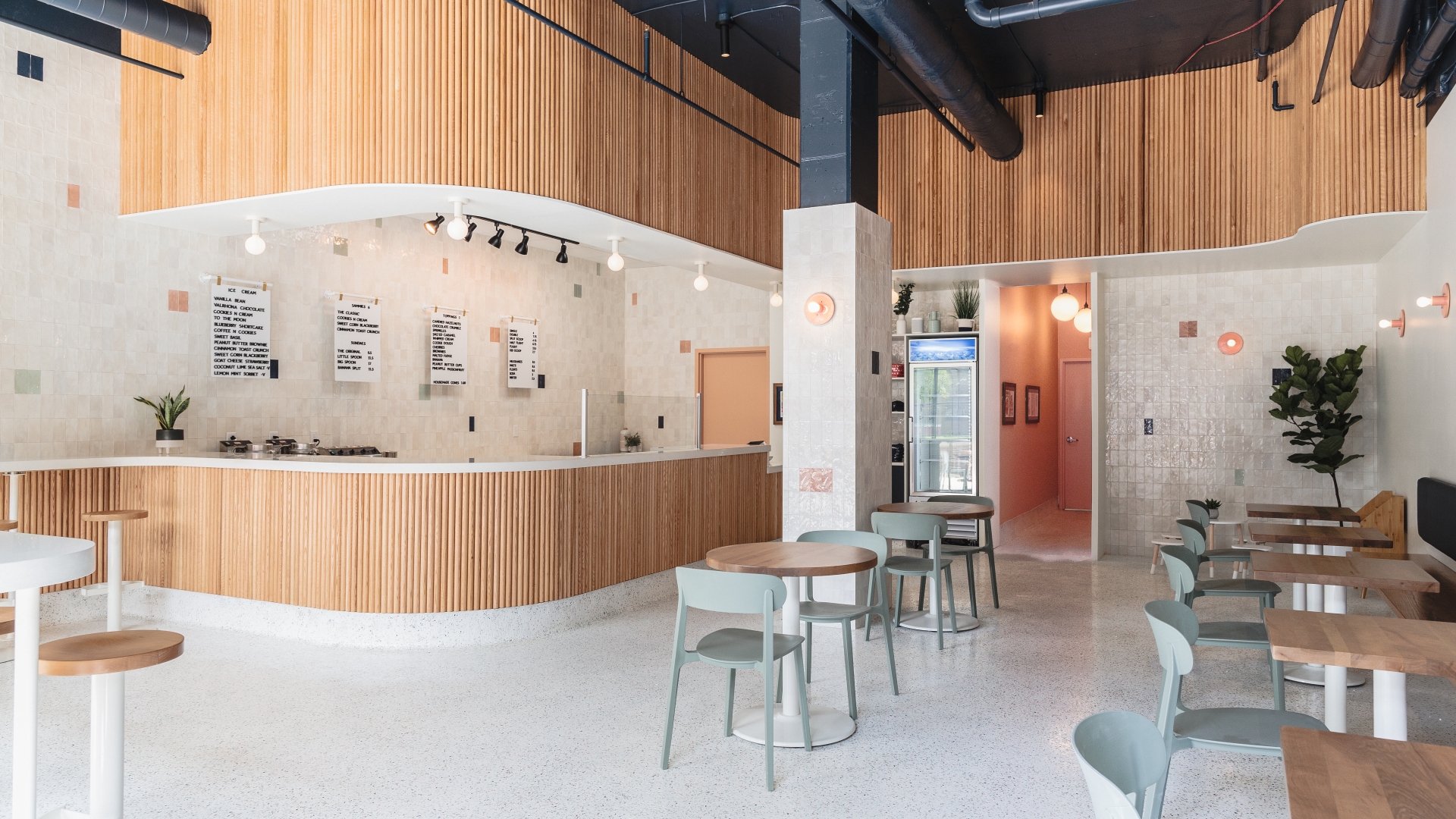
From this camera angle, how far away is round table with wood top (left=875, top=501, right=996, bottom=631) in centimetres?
582

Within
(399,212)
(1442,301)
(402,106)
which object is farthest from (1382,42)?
(399,212)

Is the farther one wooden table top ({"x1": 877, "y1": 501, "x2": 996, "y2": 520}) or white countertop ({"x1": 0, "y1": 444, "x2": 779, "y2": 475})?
wooden table top ({"x1": 877, "y1": 501, "x2": 996, "y2": 520})

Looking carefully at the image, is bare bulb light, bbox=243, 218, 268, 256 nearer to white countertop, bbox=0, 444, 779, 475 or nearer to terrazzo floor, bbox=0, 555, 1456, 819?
white countertop, bbox=0, 444, 779, 475

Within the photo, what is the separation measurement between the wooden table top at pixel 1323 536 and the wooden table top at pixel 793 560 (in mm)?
2379

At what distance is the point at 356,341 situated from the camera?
7.53 metres

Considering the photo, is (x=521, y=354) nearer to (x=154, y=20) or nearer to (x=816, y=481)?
(x=816, y=481)

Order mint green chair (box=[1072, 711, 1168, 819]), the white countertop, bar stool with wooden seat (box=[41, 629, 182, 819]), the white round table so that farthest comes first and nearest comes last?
1. the white countertop
2. bar stool with wooden seat (box=[41, 629, 182, 819])
3. the white round table
4. mint green chair (box=[1072, 711, 1168, 819])

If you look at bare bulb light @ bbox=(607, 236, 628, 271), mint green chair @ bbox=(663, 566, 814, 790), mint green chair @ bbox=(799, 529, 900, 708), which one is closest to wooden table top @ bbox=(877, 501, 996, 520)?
mint green chair @ bbox=(799, 529, 900, 708)

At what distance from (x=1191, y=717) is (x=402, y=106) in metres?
4.89

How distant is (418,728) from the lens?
13.2 feet

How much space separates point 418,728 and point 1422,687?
5016 millimetres

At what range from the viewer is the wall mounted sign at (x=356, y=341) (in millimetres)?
7379

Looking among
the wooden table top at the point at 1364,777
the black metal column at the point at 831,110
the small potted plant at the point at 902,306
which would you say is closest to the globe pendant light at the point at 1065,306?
the small potted plant at the point at 902,306

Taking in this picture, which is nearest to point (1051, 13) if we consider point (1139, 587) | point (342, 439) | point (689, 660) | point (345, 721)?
point (689, 660)
